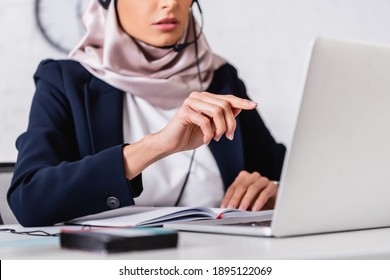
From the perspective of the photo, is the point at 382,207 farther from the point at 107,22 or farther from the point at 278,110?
the point at 278,110

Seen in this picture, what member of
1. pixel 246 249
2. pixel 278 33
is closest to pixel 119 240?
pixel 246 249

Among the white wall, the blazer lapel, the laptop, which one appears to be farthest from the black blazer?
the white wall

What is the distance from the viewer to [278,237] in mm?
689

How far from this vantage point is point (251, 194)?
1168 mm

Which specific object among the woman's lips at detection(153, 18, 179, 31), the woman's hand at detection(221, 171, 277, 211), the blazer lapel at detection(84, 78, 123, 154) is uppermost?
the woman's lips at detection(153, 18, 179, 31)

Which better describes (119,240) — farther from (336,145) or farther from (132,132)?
(132,132)

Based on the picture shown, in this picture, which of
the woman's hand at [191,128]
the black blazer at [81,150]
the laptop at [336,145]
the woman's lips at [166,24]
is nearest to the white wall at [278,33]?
the black blazer at [81,150]

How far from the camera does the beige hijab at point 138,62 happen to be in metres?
1.46

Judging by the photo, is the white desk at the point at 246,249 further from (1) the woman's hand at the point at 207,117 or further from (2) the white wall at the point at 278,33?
(2) the white wall at the point at 278,33

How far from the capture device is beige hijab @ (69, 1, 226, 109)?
146 cm

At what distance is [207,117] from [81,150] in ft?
1.69

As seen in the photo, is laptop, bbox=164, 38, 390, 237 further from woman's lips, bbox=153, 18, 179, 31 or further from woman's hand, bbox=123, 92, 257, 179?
woman's lips, bbox=153, 18, 179, 31
